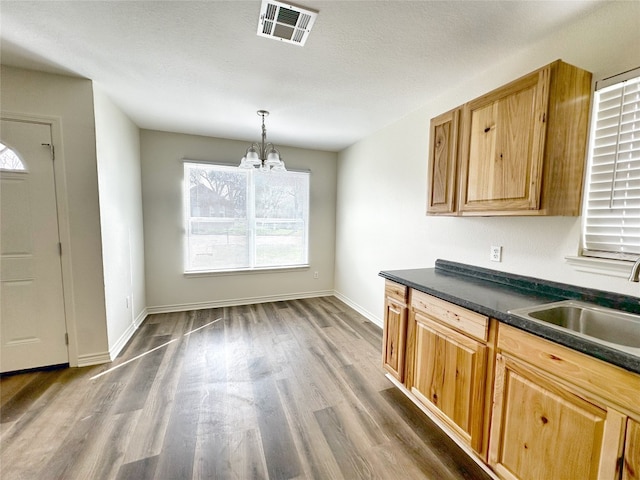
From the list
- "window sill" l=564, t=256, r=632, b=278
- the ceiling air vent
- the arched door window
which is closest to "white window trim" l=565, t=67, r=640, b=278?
"window sill" l=564, t=256, r=632, b=278

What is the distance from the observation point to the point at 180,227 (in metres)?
3.75

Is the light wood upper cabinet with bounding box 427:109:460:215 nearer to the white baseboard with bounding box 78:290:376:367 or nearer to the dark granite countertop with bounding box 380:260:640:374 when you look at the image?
the dark granite countertop with bounding box 380:260:640:374

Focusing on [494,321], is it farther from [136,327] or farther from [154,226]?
[154,226]

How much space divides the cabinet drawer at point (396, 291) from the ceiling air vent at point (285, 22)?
1811 mm

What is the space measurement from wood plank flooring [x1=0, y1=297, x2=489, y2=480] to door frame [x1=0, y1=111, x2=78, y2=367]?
1.06 feet

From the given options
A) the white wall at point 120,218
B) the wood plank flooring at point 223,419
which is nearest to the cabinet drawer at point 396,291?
the wood plank flooring at point 223,419

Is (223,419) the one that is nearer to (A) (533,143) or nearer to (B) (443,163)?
(B) (443,163)

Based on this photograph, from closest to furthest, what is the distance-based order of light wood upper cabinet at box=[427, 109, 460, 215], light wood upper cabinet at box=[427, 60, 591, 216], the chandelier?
light wood upper cabinet at box=[427, 60, 591, 216] → light wood upper cabinet at box=[427, 109, 460, 215] → the chandelier

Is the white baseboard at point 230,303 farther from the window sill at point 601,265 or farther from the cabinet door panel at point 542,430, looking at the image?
the window sill at point 601,265

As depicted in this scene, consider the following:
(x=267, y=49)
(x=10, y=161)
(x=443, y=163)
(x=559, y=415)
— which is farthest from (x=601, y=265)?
(x=10, y=161)

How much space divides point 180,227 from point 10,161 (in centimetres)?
176

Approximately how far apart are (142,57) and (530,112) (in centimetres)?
255

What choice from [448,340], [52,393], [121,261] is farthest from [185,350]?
[448,340]

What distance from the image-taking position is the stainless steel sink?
1242 millimetres
